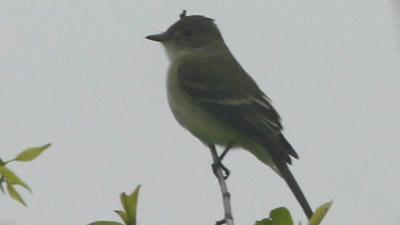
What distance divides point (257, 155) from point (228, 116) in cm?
38

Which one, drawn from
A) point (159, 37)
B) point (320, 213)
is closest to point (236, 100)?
point (159, 37)

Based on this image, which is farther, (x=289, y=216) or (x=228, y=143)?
(x=228, y=143)

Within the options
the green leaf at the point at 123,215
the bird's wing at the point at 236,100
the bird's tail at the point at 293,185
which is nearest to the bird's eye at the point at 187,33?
the bird's wing at the point at 236,100

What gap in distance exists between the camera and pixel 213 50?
24.5 feet

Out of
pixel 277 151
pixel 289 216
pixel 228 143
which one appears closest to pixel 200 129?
pixel 228 143

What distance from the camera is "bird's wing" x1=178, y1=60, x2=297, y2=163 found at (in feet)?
19.9

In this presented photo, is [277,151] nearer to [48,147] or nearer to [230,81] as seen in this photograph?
[230,81]

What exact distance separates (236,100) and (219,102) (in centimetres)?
15

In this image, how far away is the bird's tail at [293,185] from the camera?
532 cm

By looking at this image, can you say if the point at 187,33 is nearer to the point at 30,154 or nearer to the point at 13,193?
the point at 30,154

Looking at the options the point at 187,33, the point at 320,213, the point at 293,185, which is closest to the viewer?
the point at 320,213

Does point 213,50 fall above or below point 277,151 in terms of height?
above

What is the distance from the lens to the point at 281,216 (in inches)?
124

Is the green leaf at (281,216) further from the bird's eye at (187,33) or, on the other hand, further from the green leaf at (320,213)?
the bird's eye at (187,33)
